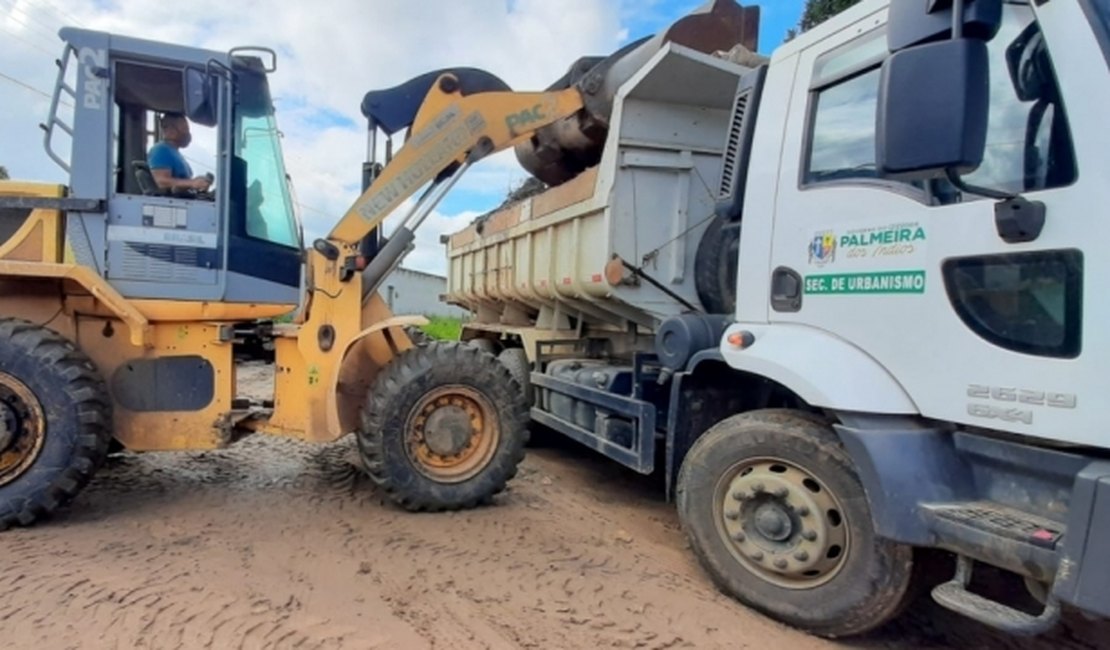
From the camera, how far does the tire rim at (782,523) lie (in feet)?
9.18

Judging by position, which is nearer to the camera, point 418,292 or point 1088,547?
point 1088,547

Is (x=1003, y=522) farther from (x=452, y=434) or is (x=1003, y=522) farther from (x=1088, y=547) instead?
(x=452, y=434)

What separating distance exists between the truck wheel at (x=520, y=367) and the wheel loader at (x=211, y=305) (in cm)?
147

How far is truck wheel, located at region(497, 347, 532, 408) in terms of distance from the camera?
6.04 meters

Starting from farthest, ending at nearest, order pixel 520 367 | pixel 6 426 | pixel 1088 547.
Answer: pixel 520 367, pixel 6 426, pixel 1088 547

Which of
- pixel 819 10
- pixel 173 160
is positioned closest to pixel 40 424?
pixel 173 160

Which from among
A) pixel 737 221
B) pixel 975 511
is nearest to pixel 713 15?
pixel 737 221

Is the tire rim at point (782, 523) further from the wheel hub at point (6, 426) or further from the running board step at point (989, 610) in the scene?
the wheel hub at point (6, 426)

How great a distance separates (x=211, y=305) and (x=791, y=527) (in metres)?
3.59

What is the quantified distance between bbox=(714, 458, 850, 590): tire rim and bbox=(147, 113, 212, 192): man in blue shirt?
3.62 metres

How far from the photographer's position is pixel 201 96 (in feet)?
13.4

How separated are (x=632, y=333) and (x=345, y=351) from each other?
2193 millimetres

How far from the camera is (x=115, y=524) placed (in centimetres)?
397

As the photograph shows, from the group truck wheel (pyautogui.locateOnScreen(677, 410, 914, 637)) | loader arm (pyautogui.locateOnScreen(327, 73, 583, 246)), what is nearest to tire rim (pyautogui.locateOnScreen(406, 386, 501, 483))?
loader arm (pyautogui.locateOnScreen(327, 73, 583, 246))
